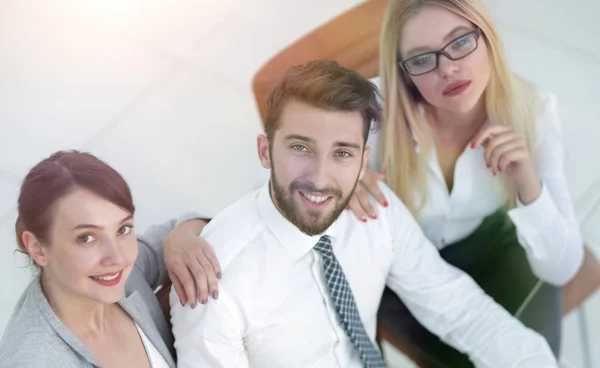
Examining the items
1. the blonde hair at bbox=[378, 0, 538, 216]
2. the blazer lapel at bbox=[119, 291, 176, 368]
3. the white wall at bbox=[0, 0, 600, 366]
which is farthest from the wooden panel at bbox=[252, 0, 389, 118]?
the blazer lapel at bbox=[119, 291, 176, 368]

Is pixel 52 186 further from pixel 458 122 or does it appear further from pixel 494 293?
pixel 494 293

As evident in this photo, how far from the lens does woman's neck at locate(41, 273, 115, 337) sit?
1038mm

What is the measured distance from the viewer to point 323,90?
1.15 metres

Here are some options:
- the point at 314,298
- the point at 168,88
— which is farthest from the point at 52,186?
the point at 168,88

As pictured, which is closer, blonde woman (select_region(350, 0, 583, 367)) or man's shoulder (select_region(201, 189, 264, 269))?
man's shoulder (select_region(201, 189, 264, 269))

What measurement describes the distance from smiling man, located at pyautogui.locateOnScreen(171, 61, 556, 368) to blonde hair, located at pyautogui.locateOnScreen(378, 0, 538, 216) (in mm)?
143

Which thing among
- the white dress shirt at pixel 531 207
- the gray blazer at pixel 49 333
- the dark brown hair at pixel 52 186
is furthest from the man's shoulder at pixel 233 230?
the white dress shirt at pixel 531 207

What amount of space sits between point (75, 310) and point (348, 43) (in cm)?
104

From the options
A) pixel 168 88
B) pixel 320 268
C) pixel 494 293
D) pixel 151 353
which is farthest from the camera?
pixel 168 88

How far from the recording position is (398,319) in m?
1.58

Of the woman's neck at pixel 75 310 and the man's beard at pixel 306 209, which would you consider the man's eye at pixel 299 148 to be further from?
the woman's neck at pixel 75 310

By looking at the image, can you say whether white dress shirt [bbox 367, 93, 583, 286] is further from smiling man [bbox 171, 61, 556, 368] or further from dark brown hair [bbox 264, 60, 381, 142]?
dark brown hair [bbox 264, 60, 381, 142]

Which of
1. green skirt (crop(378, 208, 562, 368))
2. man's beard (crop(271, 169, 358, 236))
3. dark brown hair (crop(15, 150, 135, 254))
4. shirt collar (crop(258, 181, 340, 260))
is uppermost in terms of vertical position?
dark brown hair (crop(15, 150, 135, 254))

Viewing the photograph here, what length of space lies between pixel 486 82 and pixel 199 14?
1720mm
